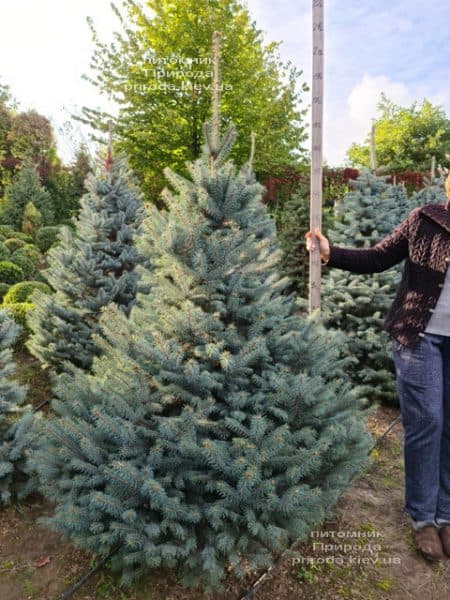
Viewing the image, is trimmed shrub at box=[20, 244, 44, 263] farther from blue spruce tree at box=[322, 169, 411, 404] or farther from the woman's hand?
the woman's hand

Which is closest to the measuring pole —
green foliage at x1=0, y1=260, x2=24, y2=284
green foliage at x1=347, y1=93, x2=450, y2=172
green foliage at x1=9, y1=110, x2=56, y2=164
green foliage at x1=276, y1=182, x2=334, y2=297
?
green foliage at x1=276, y1=182, x2=334, y2=297

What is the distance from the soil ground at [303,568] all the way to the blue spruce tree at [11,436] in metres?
0.15

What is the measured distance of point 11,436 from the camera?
3.29 m

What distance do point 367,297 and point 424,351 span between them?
241 centimetres

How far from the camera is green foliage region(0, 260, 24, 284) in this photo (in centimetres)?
905

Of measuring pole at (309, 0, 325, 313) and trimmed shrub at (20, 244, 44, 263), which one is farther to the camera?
trimmed shrub at (20, 244, 44, 263)

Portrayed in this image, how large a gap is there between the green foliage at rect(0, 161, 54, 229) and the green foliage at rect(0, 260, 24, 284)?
5.69m

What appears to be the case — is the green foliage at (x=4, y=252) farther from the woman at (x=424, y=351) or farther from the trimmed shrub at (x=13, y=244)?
the woman at (x=424, y=351)

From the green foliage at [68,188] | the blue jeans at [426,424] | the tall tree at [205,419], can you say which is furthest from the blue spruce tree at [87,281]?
the green foliage at [68,188]

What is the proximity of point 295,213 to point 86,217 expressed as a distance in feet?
14.5

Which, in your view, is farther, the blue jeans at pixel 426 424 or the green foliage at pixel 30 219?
the green foliage at pixel 30 219

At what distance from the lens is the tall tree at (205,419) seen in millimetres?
2131

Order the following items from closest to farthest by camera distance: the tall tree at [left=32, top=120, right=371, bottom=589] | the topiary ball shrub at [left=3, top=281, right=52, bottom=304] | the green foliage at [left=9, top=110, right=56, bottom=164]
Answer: the tall tree at [left=32, top=120, right=371, bottom=589] < the topiary ball shrub at [left=3, top=281, right=52, bottom=304] < the green foliage at [left=9, top=110, right=56, bottom=164]

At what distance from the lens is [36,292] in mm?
5309
